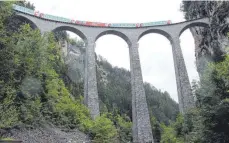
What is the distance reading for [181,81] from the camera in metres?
27.7

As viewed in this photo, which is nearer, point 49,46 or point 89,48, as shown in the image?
point 49,46

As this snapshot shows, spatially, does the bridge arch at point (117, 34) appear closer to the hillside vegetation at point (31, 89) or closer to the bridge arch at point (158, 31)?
the bridge arch at point (158, 31)

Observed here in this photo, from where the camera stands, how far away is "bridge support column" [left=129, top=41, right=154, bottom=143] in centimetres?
2481

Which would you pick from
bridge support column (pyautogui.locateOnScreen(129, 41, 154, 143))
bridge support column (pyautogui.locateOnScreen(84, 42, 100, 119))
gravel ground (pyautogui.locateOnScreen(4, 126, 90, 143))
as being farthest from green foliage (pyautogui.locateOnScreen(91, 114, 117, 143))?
bridge support column (pyautogui.locateOnScreen(129, 41, 154, 143))

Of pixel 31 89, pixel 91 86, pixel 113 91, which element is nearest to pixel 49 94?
pixel 31 89

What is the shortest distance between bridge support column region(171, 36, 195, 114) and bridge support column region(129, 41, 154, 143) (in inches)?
146

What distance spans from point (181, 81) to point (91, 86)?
29.8 feet

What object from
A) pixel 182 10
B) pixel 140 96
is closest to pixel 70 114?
pixel 140 96

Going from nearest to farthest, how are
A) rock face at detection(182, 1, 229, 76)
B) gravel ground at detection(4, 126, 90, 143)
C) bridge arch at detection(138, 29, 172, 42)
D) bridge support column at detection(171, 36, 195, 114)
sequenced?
1. gravel ground at detection(4, 126, 90, 143)
2. rock face at detection(182, 1, 229, 76)
3. bridge support column at detection(171, 36, 195, 114)
4. bridge arch at detection(138, 29, 172, 42)

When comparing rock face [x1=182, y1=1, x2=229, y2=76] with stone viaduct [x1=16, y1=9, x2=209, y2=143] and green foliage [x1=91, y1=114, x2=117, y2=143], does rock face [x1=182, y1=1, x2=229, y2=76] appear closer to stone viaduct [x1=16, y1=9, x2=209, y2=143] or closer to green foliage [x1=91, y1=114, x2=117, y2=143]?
stone viaduct [x1=16, y1=9, x2=209, y2=143]

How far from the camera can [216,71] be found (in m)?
14.1

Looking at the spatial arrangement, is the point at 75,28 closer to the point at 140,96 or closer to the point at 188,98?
A: the point at 140,96

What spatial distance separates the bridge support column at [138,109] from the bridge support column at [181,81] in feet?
12.2

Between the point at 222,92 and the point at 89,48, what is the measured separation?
1691 centimetres
